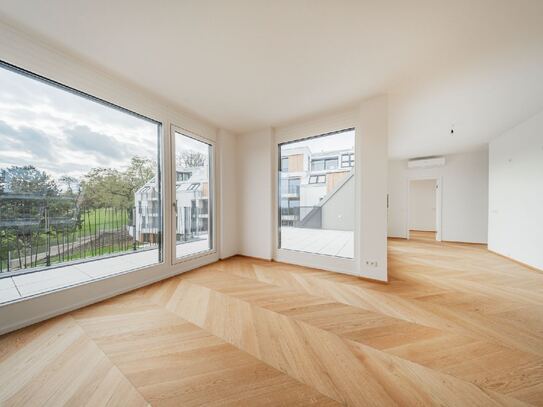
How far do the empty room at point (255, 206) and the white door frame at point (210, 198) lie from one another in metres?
0.04

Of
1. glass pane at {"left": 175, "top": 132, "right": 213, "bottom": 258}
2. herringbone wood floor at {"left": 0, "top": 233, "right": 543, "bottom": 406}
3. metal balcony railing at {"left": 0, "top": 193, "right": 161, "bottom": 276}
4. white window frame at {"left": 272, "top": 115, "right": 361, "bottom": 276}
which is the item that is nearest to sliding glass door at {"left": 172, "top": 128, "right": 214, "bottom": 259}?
glass pane at {"left": 175, "top": 132, "right": 213, "bottom": 258}

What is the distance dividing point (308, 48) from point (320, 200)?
256cm

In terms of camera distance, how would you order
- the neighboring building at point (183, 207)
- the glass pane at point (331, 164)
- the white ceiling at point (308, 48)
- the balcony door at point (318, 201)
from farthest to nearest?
the glass pane at point (331, 164) → the balcony door at point (318, 201) → the neighboring building at point (183, 207) → the white ceiling at point (308, 48)

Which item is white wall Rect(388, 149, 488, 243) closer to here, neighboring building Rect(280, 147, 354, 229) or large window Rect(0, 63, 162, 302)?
neighboring building Rect(280, 147, 354, 229)

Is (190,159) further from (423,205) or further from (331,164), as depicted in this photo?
(423,205)

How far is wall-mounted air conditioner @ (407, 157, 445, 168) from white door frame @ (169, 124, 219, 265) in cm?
624

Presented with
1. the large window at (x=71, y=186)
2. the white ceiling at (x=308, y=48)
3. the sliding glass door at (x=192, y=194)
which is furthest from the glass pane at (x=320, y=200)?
the large window at (x=71, y=186)

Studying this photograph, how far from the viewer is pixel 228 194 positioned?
4180mm

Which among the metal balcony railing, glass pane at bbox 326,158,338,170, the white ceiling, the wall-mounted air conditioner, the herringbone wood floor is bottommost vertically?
the herringbone wood floor

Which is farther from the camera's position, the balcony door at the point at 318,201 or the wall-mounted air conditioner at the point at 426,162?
the wall-mounted air conditioner at the point at 426,162

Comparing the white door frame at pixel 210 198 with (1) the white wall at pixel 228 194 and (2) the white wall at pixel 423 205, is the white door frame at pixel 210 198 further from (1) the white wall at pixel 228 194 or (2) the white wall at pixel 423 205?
(2) the white wall at pixel 423 205

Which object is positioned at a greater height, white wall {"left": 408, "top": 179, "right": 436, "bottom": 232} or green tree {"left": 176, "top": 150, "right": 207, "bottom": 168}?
green tree {"left": 176, "top": 150, "right": 207, "bottom": 168}

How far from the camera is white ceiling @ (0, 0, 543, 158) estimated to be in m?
1.54

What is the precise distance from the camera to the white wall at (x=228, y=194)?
159 inches
